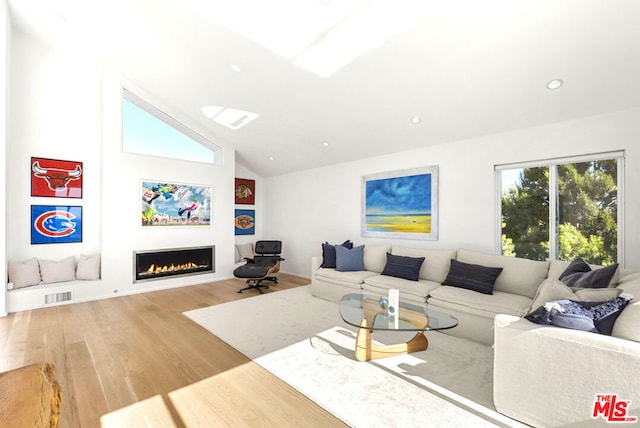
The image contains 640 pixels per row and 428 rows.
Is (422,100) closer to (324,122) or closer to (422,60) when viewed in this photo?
(422,60)

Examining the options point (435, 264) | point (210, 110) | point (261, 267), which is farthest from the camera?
point (261, 267)

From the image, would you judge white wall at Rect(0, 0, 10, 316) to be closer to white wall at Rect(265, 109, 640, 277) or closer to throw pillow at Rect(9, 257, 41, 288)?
throw pillow at Rect(9, 257, 41, 288)

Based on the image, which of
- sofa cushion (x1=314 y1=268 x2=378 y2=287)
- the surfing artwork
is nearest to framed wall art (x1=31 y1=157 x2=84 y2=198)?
the surfing artwork

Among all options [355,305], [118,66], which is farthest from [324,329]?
[118,66]

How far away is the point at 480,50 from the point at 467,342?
9.99ft

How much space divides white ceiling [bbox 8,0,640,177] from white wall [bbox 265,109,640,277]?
0.20 meters

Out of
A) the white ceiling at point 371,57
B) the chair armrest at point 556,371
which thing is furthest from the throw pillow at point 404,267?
the chair armrest at point 556,371

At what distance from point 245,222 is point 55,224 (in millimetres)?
3724

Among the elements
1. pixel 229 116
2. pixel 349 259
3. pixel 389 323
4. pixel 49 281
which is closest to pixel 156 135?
pixel 229 116

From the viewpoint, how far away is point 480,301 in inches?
122

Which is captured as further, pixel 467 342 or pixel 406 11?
pixel 467 342

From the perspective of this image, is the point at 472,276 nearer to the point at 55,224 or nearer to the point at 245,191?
the point at 245,191

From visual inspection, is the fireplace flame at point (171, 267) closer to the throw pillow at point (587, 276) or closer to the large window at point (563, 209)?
the large window at point (563, 209)

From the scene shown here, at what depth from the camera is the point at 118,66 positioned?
193 inches
